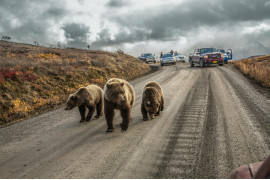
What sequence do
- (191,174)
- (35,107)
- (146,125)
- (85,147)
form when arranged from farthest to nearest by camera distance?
(35,107)
(146,125)
(85,147)
(191,174)

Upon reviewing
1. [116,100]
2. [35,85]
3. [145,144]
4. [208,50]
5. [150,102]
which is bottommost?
[145,144]

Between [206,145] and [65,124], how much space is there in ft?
16.3

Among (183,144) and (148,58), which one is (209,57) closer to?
(148,58)

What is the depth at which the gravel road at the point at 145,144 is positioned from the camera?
4.18 meters

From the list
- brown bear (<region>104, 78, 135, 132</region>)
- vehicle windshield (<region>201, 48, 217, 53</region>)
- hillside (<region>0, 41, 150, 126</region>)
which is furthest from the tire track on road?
vehicle windshield (<region>201, 48, 217, 53</region>)

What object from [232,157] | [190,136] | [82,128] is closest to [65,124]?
[82,128]

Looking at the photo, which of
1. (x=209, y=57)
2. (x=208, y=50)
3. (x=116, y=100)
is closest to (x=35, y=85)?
(x=116, y=100)

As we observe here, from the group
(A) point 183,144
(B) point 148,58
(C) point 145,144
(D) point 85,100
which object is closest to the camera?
(A) point 183,144

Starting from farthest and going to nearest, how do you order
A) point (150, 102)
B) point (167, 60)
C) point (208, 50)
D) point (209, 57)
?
Result: point (167, 60), point (208, 50), point (209, 57), point (150, 102)

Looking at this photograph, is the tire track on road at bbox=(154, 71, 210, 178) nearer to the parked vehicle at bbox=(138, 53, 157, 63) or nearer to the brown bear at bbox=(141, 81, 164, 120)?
the brown bear at bbox=(141, 81, 164, 120)

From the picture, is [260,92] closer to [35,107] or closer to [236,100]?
[236,100]

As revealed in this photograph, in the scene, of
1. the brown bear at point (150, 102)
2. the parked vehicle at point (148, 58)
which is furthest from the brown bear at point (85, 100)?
the parked vehicle at point (148, 58)

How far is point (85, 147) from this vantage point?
546 centimetres

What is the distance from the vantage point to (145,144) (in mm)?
5398
